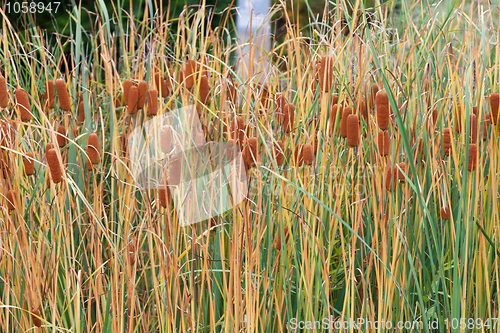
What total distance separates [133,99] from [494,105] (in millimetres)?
816

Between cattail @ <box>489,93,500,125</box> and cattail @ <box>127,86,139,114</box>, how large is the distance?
79 centimetres

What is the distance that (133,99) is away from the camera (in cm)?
113

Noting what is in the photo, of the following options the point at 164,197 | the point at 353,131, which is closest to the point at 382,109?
the point at 353,131

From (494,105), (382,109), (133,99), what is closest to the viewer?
(382,109)

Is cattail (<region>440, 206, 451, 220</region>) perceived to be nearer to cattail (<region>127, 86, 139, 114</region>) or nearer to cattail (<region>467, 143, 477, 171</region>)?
cattail (<region>467, 143, 477, 171</region>)

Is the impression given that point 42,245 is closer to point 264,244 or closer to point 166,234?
point 166,234

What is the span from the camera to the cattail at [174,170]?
3.62 ft

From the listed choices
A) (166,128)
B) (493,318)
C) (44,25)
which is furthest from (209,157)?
(44,25)

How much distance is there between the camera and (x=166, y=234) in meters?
1.02

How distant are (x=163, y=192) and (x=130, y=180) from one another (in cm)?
35

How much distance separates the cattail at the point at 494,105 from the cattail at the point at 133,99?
792 mm

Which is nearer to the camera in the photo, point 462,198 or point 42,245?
point 462,198

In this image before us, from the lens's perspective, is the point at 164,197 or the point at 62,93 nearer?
the point at 164,197

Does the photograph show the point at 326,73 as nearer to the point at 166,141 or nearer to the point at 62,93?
the point at 166,141
